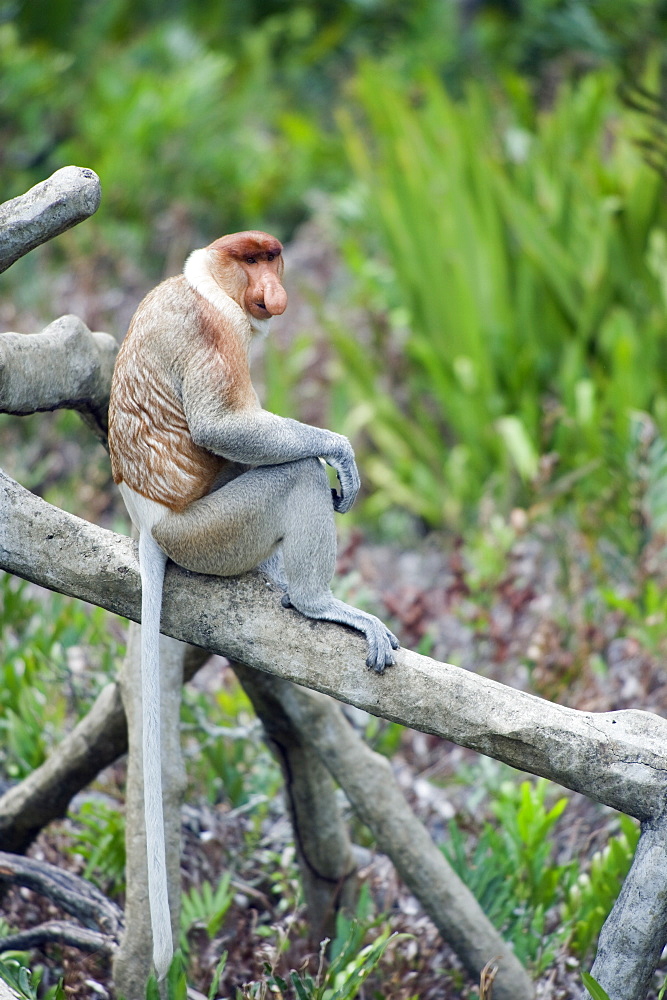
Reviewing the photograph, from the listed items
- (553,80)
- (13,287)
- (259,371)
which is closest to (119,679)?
(259,371)

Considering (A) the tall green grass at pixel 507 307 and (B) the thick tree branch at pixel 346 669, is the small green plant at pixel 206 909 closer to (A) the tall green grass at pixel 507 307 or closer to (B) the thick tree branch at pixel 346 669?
(B) the thick tree branch at pixel 346 669

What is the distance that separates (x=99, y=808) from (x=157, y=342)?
111cm

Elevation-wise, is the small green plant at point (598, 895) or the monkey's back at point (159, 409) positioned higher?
the monkey's back at point (159, 409)

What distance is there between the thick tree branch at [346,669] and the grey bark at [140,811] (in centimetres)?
31

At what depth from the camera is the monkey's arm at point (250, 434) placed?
4.12 ft

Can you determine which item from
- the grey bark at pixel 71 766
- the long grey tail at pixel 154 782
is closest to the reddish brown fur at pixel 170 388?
the long grey tail at pixel 154 782

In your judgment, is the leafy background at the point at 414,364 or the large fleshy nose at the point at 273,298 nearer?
the large fleshy nose at the point at 273,298

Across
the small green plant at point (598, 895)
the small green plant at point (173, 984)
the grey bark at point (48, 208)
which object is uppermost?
the grey bark at point (48, 208)

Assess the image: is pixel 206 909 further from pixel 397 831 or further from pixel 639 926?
pixel 639 926

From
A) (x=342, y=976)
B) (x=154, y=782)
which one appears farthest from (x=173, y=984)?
(x=342, y=976)

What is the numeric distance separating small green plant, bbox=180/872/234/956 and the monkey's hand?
894mm

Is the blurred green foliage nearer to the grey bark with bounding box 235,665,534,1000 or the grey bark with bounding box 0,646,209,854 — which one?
the grey bark with bounding box 235,665,534,1000

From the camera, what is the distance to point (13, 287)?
15.3 ft

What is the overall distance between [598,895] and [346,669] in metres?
0.86
